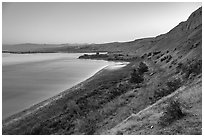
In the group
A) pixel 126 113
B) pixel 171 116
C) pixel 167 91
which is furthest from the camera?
A: pixel 167 91

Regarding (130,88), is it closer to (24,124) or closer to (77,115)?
(77,115)

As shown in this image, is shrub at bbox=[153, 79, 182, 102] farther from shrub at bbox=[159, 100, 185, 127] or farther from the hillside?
shrub at bbox=[159, 100, 185, 127]

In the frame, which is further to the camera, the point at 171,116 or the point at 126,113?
the point at 126,113

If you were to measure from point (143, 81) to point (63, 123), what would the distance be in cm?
1492

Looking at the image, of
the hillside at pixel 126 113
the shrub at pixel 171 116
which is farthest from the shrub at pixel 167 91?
the shrub at pixel 171 116

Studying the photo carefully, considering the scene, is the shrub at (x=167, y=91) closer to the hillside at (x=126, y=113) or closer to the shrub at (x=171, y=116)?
the hillside at (x=126, y=113)

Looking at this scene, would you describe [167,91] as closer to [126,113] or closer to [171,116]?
[126,113]

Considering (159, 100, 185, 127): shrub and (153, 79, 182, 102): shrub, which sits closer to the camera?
(159, 100, 185, 127): shrub

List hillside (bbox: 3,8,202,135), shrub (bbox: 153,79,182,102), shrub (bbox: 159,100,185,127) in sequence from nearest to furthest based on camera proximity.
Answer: shrub (bbox: 159,100,185,127), hillside (bbox: 3,8,202,135), shrub (bbox: 153,79,182,102)

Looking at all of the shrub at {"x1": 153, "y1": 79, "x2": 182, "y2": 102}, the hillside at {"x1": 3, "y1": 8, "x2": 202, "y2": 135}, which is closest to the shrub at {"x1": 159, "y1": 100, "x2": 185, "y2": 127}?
the hillside at {"x1": 3, "y1": 8, "x2": 202, "y2": 135}

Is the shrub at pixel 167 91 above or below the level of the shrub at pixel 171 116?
below

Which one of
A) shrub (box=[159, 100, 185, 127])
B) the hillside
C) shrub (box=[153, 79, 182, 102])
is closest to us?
shrub (box=[159, 100, 185, 127])

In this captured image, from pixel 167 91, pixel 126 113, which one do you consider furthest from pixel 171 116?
pixel 167 91

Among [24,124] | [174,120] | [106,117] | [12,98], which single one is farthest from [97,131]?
[12,98]
